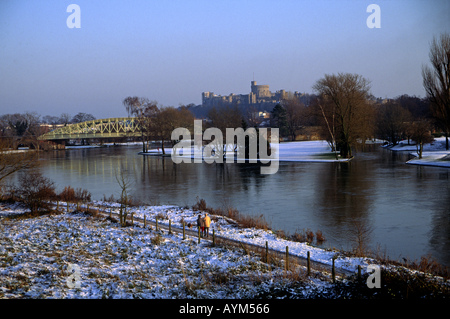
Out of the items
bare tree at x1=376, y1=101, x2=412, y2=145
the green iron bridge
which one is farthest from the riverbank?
the green iron bridge

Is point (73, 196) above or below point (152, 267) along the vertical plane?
above

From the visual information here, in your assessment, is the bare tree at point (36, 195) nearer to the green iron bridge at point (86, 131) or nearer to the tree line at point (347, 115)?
the tree line at point (347, 115)

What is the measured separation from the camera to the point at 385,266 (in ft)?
39.1

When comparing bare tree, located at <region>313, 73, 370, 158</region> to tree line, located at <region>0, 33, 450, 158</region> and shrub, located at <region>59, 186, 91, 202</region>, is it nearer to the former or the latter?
tree line, located at <region>0, 33, 450, 158</region>

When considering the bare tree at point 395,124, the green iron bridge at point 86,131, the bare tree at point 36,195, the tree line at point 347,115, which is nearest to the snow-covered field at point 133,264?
the bare tree at point 36,195

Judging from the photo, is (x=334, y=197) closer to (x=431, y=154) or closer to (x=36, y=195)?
(x=36, y=195)

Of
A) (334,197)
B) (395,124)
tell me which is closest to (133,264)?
(334,197)

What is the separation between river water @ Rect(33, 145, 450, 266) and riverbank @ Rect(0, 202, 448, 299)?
338 cm

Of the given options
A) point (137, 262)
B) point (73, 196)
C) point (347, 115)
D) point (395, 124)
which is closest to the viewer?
point (137, 262)

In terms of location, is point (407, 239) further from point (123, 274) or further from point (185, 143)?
point (185, 143)

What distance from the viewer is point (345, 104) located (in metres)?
56.3

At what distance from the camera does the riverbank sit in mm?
10242

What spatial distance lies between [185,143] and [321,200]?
7100cm

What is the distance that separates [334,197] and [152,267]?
17041mm
